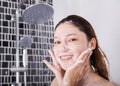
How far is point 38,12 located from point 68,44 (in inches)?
24.3

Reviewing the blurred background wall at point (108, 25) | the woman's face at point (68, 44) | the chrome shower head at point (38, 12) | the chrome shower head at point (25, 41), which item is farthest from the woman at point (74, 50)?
the chrome shower head at point (25, 41)

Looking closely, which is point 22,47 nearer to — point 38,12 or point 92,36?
point 38,12

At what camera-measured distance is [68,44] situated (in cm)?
86

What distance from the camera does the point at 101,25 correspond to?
48.8 inches

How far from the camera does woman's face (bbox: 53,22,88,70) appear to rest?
0.85m

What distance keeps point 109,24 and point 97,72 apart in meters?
0.30

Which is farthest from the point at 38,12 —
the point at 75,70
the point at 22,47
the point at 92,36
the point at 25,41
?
the point at 75,70

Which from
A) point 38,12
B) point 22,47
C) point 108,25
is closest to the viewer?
point 108,25

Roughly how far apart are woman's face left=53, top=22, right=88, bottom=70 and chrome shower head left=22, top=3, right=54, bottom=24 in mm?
529

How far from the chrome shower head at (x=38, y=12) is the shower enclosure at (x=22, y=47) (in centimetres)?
15

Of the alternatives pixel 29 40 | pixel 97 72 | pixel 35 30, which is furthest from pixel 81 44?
pixel 35 30

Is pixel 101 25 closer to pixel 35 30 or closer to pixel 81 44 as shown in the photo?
pixel 81 44

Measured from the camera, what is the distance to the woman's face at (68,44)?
33.6 inches

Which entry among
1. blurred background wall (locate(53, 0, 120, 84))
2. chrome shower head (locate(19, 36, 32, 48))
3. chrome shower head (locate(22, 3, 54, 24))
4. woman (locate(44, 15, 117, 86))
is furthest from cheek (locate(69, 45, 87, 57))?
chrome shower head (locate(19, 36, 32, 48))
